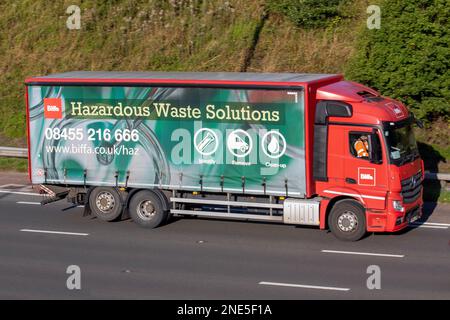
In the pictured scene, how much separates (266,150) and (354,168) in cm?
192

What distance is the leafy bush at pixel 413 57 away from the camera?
26.0 metres

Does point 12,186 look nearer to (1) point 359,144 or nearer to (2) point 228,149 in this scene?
(2) point 228,149

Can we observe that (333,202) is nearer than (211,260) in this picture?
No

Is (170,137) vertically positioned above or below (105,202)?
above

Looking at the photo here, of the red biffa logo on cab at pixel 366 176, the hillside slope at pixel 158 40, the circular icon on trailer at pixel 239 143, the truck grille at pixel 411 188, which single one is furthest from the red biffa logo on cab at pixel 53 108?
the hillside slope at pixel 158 40

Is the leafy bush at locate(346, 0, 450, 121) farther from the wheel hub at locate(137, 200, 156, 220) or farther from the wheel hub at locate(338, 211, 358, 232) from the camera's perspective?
the wheel hub at locate(137, 200, 156, 220)

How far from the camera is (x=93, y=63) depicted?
108 ft

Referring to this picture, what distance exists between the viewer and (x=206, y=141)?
19984mm

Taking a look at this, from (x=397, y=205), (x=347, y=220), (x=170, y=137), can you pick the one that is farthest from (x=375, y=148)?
(x=170, y=137)

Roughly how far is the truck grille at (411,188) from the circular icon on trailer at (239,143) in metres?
3.37

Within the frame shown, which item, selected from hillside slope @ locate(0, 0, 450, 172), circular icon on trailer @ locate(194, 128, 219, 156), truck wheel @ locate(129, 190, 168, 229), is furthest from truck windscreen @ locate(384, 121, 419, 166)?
hillside slope @ locate(0, 0, 450, 172)

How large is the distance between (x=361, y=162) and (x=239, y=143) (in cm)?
267

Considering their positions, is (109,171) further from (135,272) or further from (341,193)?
(341,193)

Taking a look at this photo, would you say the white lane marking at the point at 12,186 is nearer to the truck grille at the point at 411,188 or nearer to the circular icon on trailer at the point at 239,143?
the circular icon on trailer at the point at 239,143
